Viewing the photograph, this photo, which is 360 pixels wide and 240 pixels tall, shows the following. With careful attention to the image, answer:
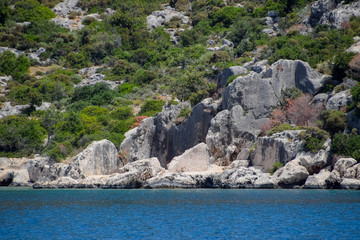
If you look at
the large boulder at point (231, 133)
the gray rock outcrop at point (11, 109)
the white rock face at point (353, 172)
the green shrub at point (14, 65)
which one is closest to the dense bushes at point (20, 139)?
the gray rock outcrop at point (11, 109)

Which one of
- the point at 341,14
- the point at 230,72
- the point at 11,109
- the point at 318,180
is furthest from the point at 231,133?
the point at 11,109

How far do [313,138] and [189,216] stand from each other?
1578 centimetres

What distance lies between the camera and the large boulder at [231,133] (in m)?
41.8

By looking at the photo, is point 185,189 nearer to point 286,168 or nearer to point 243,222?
point 286,168

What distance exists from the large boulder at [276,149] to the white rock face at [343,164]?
12.8ft

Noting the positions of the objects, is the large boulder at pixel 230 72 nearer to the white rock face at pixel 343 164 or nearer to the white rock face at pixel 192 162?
the white rock face at pixel 192 162

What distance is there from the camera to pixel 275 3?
79.1 m

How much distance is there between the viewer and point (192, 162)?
40312 millimetres

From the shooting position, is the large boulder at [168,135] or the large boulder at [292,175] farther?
the large boulder at [168,135]

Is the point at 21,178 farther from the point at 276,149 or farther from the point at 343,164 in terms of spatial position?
the point at 343,164

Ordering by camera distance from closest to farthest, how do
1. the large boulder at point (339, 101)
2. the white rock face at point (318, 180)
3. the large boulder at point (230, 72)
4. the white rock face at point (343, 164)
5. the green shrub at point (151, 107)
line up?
the white rock face at point (343, 164) < the white rock face at point (318, 180) < the large boulder at point (339, 101) < the large boulder at point (230, 72) < the green shrub at point (151, 107)

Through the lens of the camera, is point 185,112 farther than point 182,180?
Yes

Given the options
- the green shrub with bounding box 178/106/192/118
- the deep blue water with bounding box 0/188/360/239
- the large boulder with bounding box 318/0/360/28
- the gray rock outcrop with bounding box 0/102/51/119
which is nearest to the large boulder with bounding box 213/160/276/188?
the deep blue water with bounding box 0/188/360/239

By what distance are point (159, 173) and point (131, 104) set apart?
27.9 metres
